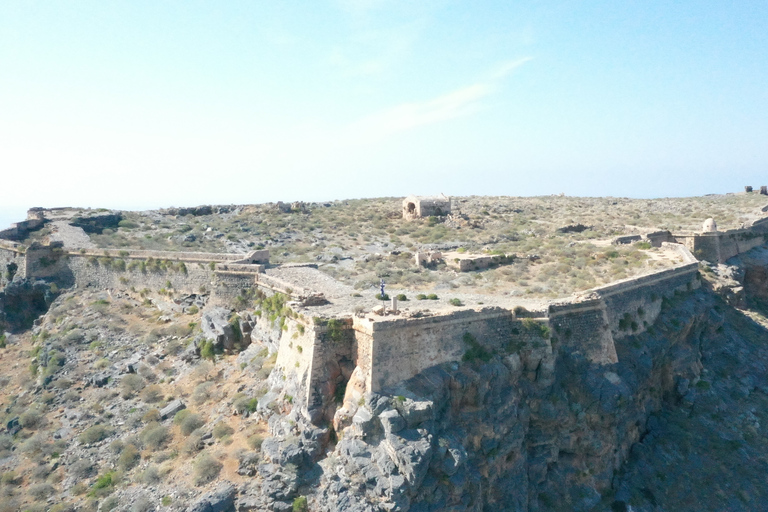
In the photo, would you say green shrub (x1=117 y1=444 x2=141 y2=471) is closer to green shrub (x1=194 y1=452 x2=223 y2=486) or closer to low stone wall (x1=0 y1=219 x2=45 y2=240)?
green shrub (x1=194 y1=452 x2=223 y2=486)

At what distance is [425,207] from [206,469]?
35.2 meters

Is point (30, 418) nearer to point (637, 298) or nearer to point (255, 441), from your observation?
point (255, 441)

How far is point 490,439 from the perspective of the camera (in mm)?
17172

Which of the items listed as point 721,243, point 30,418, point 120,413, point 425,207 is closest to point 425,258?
point 120,413

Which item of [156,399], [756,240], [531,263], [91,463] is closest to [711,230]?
[756,240]

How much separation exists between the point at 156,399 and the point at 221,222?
26289mm

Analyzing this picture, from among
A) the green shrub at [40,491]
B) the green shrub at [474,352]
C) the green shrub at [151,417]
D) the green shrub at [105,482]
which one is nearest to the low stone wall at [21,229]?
the green shrub at [151,417]

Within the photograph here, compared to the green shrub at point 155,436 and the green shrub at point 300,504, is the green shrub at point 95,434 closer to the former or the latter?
the green shrub at point 155,436

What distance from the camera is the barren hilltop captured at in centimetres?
1557

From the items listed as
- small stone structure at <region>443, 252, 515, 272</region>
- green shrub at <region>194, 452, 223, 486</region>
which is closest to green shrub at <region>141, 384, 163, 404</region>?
green shrub at <region>194, 452, 223, 486</region>

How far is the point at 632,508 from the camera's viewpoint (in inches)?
741

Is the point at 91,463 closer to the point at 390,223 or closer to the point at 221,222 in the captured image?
the point at 221,222

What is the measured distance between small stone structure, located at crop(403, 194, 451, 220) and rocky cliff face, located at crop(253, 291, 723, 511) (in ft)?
86.8

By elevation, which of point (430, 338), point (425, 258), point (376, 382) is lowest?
point (376, 382)
